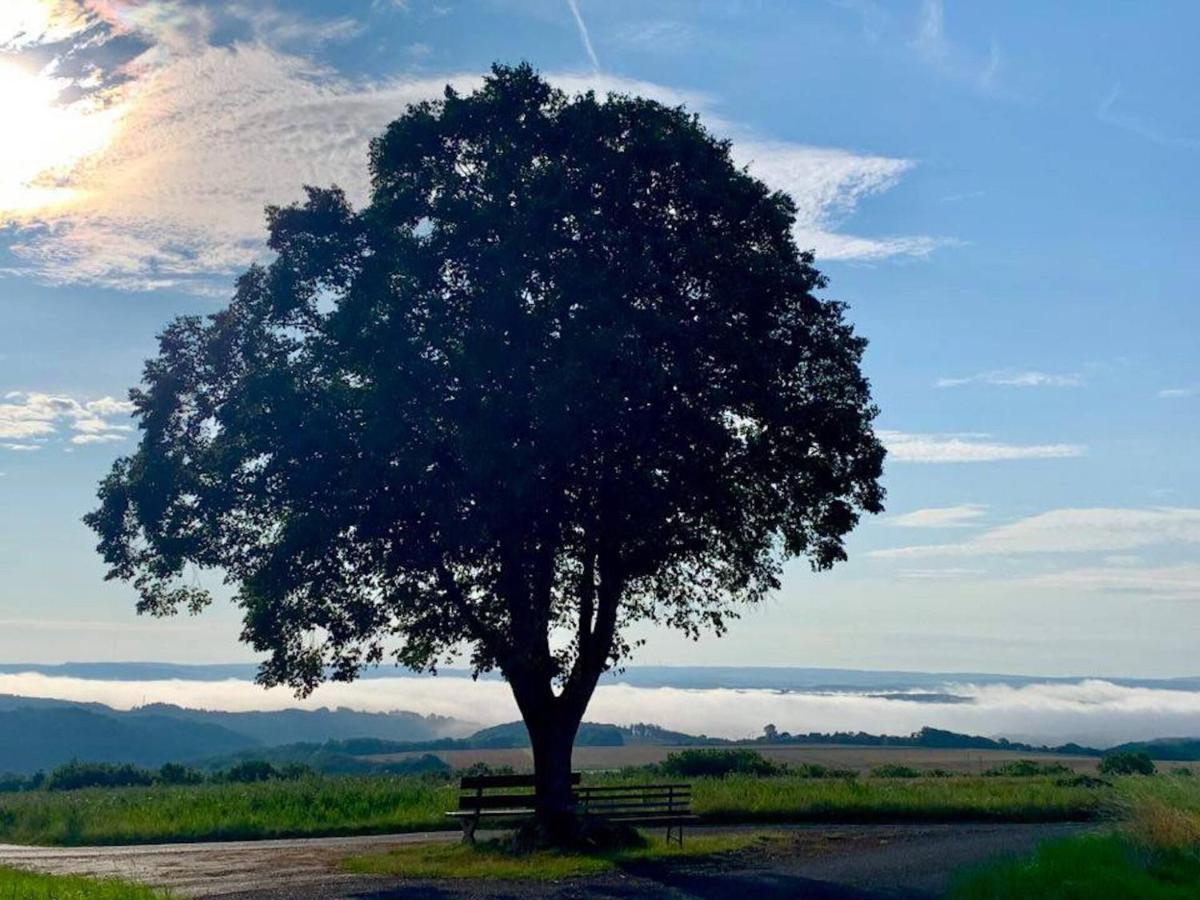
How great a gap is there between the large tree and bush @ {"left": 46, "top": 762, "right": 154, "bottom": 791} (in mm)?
39920

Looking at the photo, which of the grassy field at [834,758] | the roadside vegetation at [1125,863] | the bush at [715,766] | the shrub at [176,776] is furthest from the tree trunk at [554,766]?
the grassy field at [834,758]

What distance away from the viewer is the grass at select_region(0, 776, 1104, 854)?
108ft

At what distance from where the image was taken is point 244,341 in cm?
2820

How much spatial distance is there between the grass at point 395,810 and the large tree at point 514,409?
7141mm

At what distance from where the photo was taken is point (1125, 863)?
18562mm

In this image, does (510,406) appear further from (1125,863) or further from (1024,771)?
(1024,771)

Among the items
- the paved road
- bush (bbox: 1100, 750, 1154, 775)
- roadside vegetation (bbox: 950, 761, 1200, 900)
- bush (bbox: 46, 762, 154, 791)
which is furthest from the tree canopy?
bush (bbox: 46, 762, 154, 791)

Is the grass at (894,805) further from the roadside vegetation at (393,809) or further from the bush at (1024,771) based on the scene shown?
the bush at (1024,771)

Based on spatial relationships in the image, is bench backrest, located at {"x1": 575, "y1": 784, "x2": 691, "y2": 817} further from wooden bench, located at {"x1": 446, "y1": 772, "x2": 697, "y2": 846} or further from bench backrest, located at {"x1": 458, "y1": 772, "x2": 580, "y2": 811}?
bench backrest, located at {"x1": 458, "y1": 772, "x2": 580, "y2": 811}

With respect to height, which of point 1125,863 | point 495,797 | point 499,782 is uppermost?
point 499,782

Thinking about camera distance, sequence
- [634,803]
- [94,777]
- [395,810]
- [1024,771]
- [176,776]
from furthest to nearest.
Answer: [94,777] → [176,776] → [1024,771] → [395,810] → [634,803]

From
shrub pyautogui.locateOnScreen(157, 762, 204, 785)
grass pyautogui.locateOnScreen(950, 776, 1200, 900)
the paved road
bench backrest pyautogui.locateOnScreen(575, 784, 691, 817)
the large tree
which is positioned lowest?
the paved road

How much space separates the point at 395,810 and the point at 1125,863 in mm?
22716

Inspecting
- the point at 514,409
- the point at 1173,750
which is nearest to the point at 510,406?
the point at 514,409
